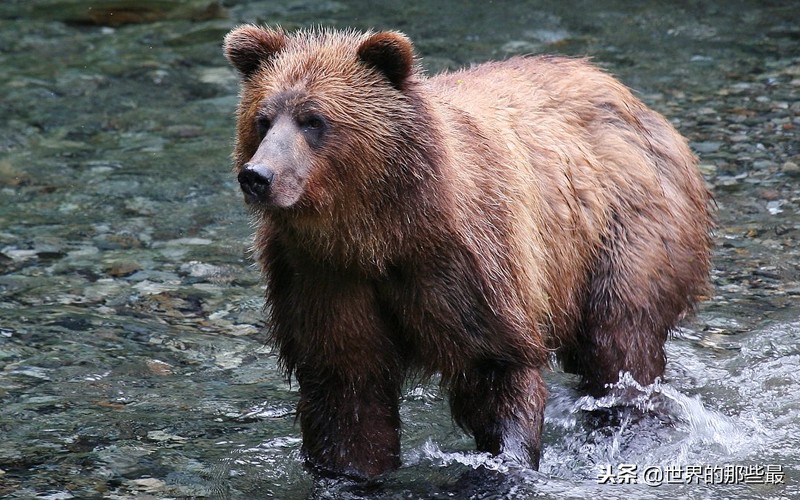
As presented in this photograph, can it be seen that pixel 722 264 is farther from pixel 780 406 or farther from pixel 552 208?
pixel 552 208

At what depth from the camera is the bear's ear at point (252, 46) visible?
613 cm

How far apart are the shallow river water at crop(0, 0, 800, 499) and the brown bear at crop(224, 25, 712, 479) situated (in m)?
0.42

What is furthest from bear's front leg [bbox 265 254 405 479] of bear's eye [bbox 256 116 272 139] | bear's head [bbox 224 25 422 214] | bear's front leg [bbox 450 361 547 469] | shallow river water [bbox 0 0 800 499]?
bear's eye [bbox 256 116 272 139]

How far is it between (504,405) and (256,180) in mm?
1912

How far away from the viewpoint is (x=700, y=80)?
13.5 meters

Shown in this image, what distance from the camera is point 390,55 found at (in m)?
5.95

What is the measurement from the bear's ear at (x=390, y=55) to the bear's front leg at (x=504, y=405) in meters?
1.56

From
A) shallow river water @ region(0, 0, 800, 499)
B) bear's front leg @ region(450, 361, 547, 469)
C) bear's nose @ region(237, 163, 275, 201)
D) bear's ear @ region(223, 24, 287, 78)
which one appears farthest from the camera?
shallow river water @ region(0, 0, 800, 499)

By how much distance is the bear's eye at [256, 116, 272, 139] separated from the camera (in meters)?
5.82

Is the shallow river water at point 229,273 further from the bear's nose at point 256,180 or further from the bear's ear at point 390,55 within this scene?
Answer: the bear's ear at point 390,55

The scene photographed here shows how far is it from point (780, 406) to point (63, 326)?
16.0ft

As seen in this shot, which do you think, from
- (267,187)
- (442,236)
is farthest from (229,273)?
(267,187)

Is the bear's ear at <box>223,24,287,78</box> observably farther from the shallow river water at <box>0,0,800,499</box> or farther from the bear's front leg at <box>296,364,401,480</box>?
the shallow river water at <box>0,0,800,499</box>

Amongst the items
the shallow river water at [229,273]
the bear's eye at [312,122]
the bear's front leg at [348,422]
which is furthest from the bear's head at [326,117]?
the shallow river water at [229,273]
